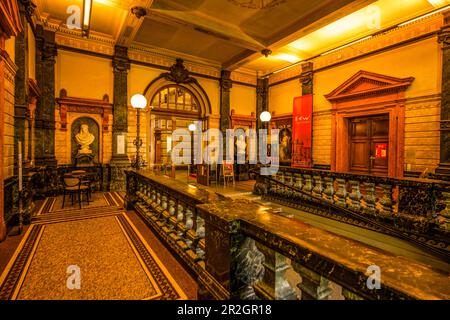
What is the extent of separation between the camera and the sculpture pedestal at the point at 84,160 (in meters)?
7.79

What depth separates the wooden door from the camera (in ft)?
26.0

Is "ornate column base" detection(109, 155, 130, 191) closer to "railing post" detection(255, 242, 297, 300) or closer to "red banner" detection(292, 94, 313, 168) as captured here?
"red banner" detection(292, 94, 313, 168)

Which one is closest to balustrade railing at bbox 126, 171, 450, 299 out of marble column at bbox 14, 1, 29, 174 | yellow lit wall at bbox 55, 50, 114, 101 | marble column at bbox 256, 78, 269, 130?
marble column at bbox 14, 1, 29, 174

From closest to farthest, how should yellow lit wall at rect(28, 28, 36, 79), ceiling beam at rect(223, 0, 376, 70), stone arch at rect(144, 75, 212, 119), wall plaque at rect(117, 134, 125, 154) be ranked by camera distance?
ceiling beam at rect(223, 0, 376, 70) → yellow lit wall at rect(28, 28, 36, 79) → wall plaque at rect(117, 134, 125, 154) → stone arch at rect(144, 75, 212, 119)

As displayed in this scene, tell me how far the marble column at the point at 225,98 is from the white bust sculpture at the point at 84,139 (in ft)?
17.3

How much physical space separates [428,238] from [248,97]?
31.3 feet

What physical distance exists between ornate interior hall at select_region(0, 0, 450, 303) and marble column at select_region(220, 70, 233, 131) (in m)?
0.10

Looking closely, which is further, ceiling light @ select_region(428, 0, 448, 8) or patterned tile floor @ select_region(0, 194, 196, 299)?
ceiling light @ select_region(428, 0, 448, 8)

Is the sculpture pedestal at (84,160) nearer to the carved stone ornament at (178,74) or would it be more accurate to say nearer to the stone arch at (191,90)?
the stone arch at (191,90)

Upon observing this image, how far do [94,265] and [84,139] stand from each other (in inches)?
250

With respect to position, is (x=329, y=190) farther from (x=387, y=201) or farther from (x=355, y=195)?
(x=387, y=201)

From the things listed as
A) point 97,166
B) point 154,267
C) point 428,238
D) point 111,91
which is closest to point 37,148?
point 97,166

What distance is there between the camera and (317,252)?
3.49 ft

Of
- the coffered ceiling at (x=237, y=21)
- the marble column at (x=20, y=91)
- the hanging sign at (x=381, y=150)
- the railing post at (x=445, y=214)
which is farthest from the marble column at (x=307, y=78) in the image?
the marble column at (x=20, y=91)
